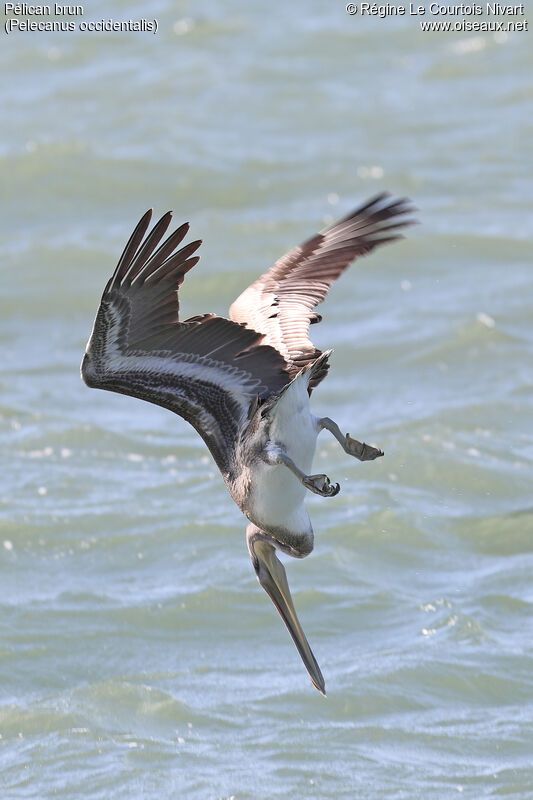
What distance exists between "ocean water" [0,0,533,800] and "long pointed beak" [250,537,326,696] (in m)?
1.54

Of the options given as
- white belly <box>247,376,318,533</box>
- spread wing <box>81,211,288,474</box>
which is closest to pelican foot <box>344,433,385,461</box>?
white belly <box>247,376,318,533</box>

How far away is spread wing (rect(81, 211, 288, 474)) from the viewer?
675 cm

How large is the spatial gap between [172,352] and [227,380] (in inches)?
11.6

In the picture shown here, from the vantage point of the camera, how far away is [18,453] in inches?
534

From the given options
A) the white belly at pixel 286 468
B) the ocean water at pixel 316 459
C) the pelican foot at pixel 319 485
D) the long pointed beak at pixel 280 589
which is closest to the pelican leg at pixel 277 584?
the long pointed beak at pixel 280 589

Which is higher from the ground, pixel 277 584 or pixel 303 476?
pixel 303 476

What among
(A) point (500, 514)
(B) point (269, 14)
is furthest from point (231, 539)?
(B) point (269, 14)

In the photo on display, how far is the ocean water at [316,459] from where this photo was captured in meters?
9.41

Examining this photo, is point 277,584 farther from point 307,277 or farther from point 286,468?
point 307,277

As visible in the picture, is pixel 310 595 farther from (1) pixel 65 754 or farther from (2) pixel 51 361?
(2) pixel 51 361

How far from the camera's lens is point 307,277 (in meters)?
8.01

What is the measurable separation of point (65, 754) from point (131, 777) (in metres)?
0.52

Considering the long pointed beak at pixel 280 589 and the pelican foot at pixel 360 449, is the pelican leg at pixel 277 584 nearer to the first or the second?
the long pointed beak at pixel 280 589

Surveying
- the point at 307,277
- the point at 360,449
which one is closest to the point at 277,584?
the point at 360,449
